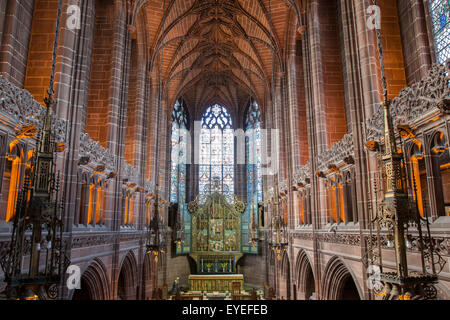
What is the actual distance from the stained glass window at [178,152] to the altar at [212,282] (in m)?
7.59

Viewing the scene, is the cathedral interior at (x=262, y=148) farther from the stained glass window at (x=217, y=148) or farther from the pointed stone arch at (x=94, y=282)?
the stained glass window at (x=217, y=148)

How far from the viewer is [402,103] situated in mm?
8062

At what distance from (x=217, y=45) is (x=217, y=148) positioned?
37.1 feet

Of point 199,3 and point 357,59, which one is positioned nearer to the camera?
point 357,59

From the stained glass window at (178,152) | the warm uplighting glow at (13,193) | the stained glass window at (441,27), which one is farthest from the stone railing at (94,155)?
the stained glass window at (178,152)

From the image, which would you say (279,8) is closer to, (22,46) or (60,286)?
(22,46)

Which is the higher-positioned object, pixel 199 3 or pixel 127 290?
pixel 199 3

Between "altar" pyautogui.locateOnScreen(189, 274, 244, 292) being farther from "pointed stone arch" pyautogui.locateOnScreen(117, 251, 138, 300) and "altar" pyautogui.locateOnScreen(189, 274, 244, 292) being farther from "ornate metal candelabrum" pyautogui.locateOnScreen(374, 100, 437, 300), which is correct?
"ornate metal candelabrum" pyautogui.locateOnScreen(374, 100, 437, 300)

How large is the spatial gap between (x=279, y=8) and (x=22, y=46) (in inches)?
582

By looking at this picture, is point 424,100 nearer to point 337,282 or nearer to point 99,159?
point 337,282

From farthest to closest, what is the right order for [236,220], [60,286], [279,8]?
[236,220], [279,8], [60,286]

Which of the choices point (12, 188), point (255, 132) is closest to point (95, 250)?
point (12, 188)

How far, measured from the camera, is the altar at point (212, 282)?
85.5ft

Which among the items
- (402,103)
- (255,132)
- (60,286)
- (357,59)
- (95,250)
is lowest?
(60,286)
